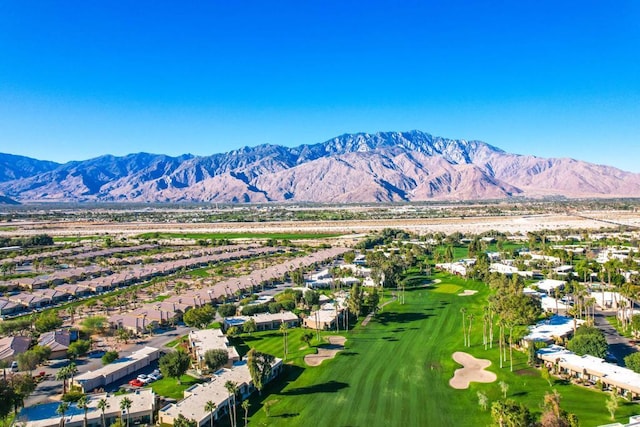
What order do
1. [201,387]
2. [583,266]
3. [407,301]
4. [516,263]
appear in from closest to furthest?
[201,387] < [407,301] < [583,266] < [516,263]

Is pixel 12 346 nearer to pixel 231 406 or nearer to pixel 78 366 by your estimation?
pixel 78 366

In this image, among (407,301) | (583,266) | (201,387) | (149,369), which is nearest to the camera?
(201,387)

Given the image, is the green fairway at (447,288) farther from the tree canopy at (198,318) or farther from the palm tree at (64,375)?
the palm tree at (64,375)

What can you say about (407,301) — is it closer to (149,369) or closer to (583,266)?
(583,266)

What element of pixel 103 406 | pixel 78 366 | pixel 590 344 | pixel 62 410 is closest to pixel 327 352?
pixel 103 406

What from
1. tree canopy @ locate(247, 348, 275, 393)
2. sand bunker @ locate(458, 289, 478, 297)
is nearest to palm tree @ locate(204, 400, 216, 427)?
tree canopy @ locate(247, 348, 275, 393)

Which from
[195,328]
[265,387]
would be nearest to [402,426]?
[265,387]

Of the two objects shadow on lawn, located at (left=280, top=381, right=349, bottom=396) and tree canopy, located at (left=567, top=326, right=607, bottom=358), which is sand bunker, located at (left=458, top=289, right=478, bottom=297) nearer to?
tree canopy, located at (left=567, top=326, right=607, bottom=358)

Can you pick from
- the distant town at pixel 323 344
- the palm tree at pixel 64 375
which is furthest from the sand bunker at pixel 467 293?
the palm tree at pixel 64 375
